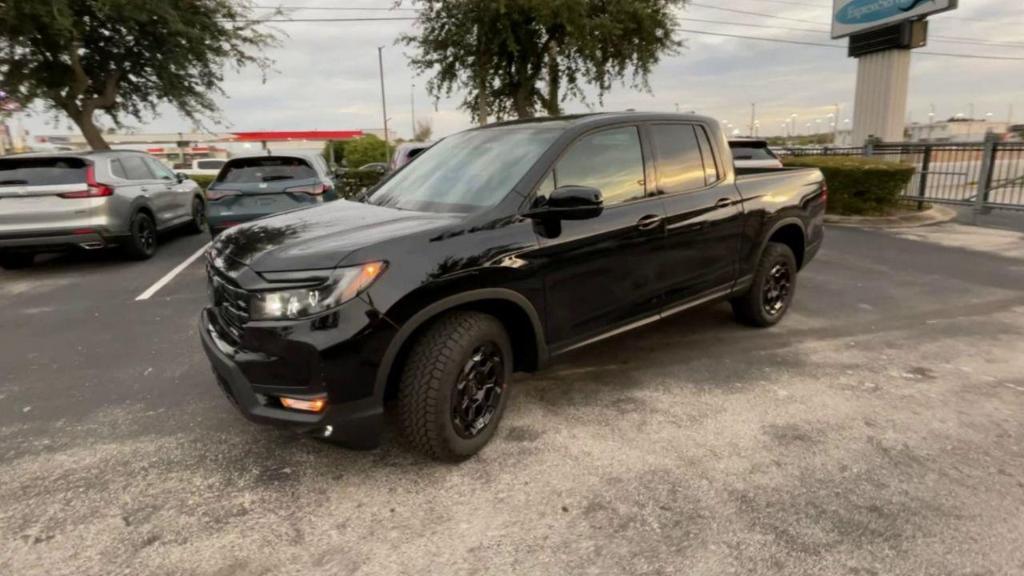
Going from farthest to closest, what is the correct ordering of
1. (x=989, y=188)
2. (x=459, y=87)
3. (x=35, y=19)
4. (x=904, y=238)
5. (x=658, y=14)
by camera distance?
1. (x=459, y=87)
2. (x=658, y=14)
3. (x=35, y=19)
4. (x=989, y=188)
5. (x=904, y=238)

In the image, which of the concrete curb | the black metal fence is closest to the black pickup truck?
the concrete curb

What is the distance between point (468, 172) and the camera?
12.1ft

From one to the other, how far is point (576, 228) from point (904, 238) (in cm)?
846

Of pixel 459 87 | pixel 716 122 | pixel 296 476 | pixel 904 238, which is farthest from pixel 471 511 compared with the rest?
pixel 459 87

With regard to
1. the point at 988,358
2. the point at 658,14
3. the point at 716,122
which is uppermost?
the point at 658,14

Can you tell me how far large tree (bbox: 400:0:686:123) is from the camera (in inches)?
731

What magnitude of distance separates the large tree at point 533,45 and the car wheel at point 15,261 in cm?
1362

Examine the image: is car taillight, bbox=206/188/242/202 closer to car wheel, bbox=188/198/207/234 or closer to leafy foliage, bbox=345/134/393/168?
car wheel, bbox=188/198/207/234

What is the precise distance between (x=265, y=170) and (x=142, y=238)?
2.05 meters

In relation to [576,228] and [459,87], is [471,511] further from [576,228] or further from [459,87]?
[459,87]

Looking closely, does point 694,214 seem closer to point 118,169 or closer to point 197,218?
point 118,169

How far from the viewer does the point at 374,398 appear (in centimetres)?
274

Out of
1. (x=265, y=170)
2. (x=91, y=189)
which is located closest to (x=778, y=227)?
(x=265, y=170)

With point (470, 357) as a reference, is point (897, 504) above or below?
below
